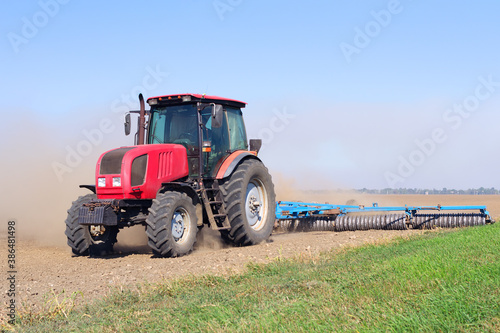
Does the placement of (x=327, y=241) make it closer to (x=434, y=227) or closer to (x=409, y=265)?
(x=434, y=227)

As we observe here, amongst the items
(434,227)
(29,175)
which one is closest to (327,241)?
(434,227)

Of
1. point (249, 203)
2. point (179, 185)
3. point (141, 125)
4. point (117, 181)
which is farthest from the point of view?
point (249, 203)

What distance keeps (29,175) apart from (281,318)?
1502cm

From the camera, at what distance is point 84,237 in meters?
9.07

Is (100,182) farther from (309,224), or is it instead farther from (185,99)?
(309,224)

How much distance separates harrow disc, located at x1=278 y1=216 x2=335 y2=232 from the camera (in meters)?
13.4

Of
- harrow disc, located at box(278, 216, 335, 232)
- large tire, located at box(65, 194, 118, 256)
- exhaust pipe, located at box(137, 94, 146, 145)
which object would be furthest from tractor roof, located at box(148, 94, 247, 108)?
harrow disc, located at box(278, 216, 335, 232)

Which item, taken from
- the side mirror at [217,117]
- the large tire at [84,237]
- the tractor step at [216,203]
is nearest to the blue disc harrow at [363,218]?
the tractor step at [216,203]

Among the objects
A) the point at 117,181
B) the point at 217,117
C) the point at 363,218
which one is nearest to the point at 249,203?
the point at 217,117

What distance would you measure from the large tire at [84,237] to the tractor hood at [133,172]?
479 mm

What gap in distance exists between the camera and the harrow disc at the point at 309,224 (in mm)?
13430

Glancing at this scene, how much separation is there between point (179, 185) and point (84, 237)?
1.84 metres

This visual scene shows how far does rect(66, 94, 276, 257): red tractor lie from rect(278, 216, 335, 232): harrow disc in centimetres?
246

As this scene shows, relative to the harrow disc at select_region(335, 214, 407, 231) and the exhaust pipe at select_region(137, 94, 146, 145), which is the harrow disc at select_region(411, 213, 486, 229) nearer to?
the harrow disc at select_region(335, 214, 407, 231)
